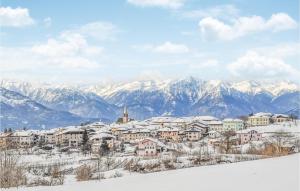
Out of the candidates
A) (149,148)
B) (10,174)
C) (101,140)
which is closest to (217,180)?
(10,174)

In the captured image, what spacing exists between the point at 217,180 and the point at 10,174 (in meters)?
5.18

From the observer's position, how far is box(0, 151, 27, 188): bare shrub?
383 inches

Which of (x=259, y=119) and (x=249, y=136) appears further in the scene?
(x=259, y=119)

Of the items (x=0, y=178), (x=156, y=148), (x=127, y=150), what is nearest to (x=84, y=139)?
(x=127, y=150)

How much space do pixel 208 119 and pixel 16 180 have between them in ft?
320

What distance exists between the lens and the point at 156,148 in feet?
194

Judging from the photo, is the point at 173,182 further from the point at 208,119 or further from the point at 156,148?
the point at 208,119

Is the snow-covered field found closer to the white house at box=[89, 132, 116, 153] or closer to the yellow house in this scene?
the white house at box=[89, 132, 116, 153]

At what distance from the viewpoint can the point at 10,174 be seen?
1037 cm

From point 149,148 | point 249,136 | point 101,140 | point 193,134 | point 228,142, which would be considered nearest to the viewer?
point 149,148

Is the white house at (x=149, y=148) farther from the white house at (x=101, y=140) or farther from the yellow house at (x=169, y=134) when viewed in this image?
the yellow house at (x=169, y=134)

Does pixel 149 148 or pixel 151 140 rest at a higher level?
pixel 151 140

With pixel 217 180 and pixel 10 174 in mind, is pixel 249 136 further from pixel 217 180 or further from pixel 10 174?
pixel 217 180

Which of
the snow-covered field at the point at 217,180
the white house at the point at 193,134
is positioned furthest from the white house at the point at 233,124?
the snow-covered field at the point at 217,180
